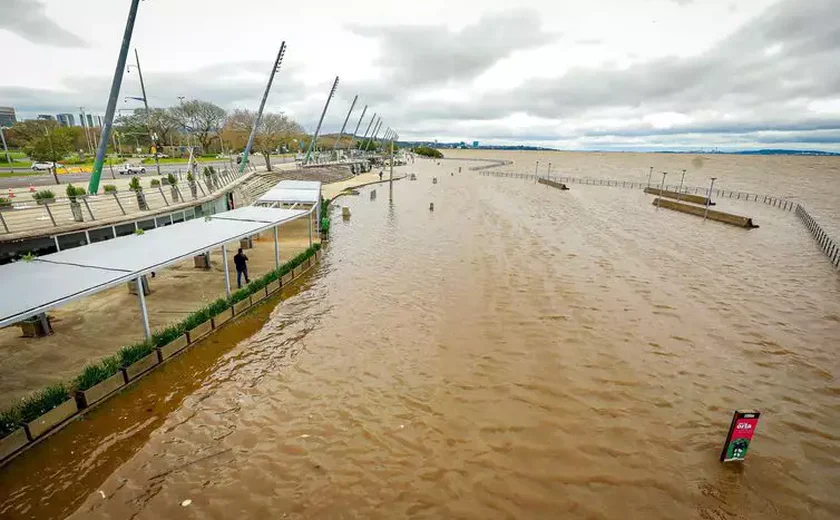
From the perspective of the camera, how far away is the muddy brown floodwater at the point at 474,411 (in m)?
7.45

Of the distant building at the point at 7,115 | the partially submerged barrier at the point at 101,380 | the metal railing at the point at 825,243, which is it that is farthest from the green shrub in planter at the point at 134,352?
the distant building at the point at 7,115

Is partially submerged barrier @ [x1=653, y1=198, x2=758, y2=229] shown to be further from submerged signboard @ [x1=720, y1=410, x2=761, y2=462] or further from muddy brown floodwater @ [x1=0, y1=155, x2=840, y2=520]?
submerged signboard @ [x1=720, y1=410, x2=761, y2=462]

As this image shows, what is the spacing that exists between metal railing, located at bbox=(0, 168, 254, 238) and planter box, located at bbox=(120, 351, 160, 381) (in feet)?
26.5

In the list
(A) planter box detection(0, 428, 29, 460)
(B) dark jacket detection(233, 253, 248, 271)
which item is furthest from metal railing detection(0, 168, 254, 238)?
(A) planter box detection(0, 428, 29, 460)

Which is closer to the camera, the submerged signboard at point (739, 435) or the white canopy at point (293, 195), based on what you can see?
the submerged signboard at point (739, 435)

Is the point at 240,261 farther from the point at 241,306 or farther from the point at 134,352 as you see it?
the point at 134,352

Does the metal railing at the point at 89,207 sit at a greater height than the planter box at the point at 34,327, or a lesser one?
greater

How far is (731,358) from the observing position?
Answer: 13.1 m

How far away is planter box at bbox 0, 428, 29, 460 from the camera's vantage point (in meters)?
7.41

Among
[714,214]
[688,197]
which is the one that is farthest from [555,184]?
[714,214]

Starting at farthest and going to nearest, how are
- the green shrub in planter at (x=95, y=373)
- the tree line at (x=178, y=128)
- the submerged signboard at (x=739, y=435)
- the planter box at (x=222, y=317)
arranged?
1. the tree line at (x=178, y=128)
2. the planter box at (x=222, y=317)
3. the green shrub in planter at (x=95, y=373)
4. the submerged signboard at (x=739, y=435)

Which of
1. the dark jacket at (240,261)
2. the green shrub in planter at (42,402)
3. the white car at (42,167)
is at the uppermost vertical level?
the white car at (42,167)

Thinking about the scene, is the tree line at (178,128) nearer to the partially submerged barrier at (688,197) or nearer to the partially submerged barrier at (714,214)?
the partially submerged barrier at (714,214)

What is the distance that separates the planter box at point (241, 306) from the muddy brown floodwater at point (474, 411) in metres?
0.64
